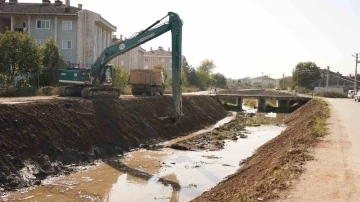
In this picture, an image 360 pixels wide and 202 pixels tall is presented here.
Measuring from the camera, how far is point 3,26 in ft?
153

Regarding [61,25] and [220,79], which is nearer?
[61,25]

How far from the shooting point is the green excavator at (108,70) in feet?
70.5

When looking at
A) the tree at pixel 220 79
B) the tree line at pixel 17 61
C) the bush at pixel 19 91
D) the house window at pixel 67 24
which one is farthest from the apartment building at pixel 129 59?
the tree at pixel 220 79

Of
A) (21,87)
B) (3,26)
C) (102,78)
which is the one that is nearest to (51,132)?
(102,78)

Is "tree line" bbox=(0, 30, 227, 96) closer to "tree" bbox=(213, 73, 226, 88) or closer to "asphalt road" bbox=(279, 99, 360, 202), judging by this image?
"asphalt road" bbox=(279, 99, 360, 202)

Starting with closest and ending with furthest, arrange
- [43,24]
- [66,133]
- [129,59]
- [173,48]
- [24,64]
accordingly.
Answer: [66,133] < [173,48] < [24,64] < [43,24] < [129,59]

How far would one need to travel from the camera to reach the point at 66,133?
17875 millimetres

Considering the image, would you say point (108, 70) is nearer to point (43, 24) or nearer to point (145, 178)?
point (145, 178)

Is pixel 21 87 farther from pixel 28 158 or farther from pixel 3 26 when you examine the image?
pixel 3 26

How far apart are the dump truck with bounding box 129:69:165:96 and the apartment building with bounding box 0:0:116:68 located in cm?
1214

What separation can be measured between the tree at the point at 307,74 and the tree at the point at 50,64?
72.6 m

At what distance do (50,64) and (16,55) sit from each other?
239 inches

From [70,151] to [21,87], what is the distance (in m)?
13.1

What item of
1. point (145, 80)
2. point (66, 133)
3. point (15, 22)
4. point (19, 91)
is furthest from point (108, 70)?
point (15, 22)
